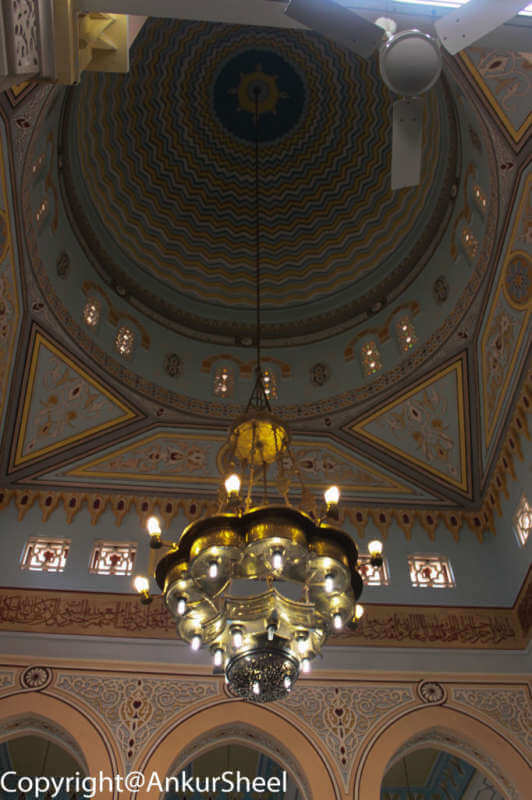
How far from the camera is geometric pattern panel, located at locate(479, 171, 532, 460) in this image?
20.9 feet

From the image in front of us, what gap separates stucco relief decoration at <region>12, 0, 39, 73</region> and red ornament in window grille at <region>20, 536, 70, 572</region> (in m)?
5.07

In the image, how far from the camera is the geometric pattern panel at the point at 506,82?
5504 mm

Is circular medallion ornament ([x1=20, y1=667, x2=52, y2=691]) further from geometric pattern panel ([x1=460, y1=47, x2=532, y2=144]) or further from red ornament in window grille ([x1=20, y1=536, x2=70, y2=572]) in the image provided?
geometric pattern panel ([x1=460, y1=47, x2=532, y2=144])

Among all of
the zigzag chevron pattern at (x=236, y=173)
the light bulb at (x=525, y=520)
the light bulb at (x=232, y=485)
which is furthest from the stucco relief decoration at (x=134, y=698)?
the zigzag chevron pattern at (x=236, y=173)

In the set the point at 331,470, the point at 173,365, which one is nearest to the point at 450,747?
the point at 331,470

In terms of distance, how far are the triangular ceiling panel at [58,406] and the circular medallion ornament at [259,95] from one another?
13.0 feet

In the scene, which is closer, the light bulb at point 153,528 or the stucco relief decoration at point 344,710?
the light bulb at point 153,528

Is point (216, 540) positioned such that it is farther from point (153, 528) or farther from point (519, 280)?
point (519, 280)

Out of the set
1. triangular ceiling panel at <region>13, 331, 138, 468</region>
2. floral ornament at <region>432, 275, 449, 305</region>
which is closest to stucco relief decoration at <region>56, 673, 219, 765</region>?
triangular ceiling panel at <region>13, 331, 138, 468</region>

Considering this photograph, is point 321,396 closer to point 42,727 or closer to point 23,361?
point 23,361

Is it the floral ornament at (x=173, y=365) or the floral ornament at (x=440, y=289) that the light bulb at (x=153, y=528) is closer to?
the floral ornament at (x=173, y=365)

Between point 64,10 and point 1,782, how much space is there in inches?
281

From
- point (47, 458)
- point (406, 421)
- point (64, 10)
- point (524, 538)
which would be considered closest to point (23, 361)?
point (47, 458)

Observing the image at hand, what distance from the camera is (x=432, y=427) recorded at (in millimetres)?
7934
